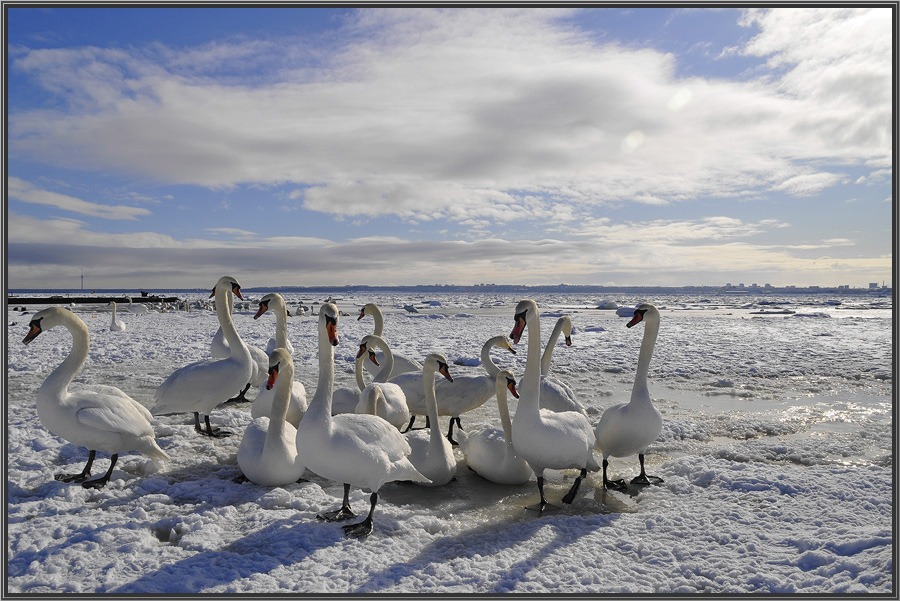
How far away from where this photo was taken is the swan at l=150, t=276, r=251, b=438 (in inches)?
239

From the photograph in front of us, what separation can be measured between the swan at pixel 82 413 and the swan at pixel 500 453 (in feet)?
10.1

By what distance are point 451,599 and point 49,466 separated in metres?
4.50

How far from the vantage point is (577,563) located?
140 inches

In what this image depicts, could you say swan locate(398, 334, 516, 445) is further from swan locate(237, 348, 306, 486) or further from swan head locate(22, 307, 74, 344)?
swan head locate(22, 307, 74, 344)

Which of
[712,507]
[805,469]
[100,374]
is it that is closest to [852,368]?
[805,469]

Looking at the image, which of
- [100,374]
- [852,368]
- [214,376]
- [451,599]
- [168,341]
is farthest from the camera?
[168,341]

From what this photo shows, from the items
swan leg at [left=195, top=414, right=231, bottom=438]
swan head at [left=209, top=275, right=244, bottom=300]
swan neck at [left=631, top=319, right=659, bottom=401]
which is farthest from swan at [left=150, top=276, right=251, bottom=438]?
swan neck at [left=631, top=319, right=659, bottom=401]

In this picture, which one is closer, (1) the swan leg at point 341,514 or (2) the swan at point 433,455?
(1) the swan leg at point 341,514

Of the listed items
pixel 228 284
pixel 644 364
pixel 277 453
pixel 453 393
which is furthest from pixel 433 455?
pixel 228 284

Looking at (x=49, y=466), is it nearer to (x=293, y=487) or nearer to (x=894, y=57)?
(x=293, y=487)

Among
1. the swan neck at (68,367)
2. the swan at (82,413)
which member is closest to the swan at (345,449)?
the swan at (82,413)

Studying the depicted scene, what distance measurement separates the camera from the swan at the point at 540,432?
180 inches

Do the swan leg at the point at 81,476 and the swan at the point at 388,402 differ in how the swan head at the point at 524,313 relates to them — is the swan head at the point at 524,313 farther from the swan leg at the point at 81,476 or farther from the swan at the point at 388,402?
the swan leg at the point at 81,476

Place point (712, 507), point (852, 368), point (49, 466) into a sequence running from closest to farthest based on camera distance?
point (712, 507)
point (49, 466)
point (852, 368)
